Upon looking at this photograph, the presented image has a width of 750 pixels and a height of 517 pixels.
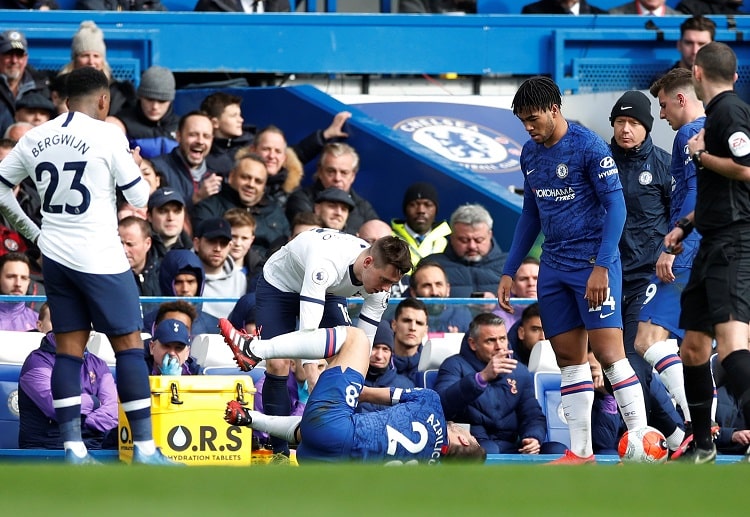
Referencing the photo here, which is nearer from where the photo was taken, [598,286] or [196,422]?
[598,286]

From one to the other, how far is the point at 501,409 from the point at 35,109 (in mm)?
4822

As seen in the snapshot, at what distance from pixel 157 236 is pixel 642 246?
3.76 m

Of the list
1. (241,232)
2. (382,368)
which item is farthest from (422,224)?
(382,368)

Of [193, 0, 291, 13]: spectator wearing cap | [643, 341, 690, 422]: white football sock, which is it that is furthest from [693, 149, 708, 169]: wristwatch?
[193, 0, 291, 13]: spectator wearing cap

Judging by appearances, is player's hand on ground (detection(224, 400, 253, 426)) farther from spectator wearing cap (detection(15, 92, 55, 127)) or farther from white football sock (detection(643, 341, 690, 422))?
spectator wearing cap (detection(15, 92, 55, 127))

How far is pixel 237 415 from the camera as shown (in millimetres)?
8555

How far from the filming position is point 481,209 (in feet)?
39.3

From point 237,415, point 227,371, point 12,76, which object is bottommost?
point 237,415

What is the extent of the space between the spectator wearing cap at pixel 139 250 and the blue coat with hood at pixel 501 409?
2.29 m

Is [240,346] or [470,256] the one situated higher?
[470,256]

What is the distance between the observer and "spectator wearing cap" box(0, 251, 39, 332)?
32.3 feet

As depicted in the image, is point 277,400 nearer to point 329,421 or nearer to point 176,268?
point 329,421

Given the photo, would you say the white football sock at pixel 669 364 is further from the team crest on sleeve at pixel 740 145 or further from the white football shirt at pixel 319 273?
the team crest on sleeve at pixel 740 145

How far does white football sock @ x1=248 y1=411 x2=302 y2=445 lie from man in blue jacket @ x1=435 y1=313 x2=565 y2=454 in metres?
1.43
